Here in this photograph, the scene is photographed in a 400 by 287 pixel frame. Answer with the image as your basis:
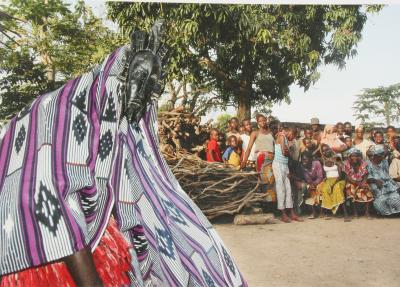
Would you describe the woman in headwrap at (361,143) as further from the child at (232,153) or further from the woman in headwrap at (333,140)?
the child at (232,153)

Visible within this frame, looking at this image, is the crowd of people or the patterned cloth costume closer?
the patterned cloth costume

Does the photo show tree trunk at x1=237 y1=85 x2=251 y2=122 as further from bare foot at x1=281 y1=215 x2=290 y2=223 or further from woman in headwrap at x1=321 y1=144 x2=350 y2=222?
bare foot at x1=281 y1=215 x2=290 y2=223

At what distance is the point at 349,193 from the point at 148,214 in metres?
4.67

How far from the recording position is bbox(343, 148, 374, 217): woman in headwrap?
18.3ft

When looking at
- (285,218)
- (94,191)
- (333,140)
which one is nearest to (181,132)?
(285,218)

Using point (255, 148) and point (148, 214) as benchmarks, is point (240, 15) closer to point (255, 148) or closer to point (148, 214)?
point (255, 148)

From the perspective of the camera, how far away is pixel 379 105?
5.10m

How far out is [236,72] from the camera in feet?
19.3

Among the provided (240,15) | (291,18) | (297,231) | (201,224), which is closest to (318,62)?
(291,18)

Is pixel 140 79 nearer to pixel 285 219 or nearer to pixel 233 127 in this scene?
pixel 285 219

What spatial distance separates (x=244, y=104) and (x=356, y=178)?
164 cm

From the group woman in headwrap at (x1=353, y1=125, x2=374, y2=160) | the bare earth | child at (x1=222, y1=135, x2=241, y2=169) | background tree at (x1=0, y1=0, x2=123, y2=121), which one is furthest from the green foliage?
woman in headwrap at (x1=353, y1=125, x2=374, y2=160)

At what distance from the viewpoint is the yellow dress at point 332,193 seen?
5488mm

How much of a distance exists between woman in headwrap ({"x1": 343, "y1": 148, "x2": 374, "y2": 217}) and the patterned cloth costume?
449 centimetres
